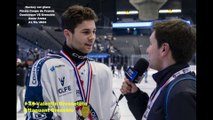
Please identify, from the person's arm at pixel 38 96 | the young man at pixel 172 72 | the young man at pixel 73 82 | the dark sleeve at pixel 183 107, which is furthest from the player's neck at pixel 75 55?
the dark sleeve at pixel 183 107

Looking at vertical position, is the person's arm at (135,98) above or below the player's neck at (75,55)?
below

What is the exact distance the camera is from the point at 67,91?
0.87m

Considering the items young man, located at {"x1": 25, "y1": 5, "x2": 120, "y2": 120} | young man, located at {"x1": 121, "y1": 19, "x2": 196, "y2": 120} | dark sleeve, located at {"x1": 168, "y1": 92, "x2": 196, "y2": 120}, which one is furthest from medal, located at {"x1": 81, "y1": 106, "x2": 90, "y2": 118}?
dark sleeve, located at {"x1": 168, "y1": 92, "x2": 196, "y2": 120}

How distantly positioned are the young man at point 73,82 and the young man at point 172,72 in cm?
23

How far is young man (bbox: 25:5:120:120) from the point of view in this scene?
838mm

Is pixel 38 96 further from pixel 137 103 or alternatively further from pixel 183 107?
pixel 183 107

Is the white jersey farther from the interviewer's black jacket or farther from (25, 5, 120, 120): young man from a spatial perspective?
the interviewer's black jacket

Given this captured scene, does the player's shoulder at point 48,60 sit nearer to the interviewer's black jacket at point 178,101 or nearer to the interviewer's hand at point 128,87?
the interviewer's hand at point 128,87

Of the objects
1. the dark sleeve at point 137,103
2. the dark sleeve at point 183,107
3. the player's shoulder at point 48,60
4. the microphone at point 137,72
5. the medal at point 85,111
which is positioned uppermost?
the player's shoulder at point 48,60

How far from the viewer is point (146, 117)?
73cm

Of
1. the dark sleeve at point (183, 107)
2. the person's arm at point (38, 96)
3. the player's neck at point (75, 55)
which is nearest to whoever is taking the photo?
the dark sleeve at point (183, 107)

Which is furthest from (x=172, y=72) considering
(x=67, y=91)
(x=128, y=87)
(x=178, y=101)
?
(x=67, y=91)

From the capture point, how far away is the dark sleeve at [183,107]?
0.62 metres
